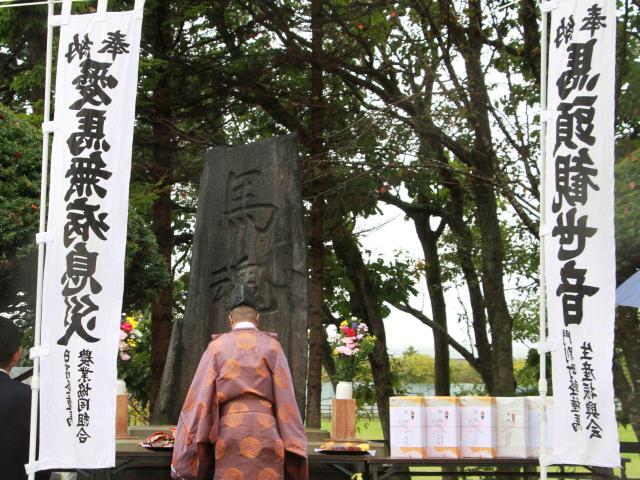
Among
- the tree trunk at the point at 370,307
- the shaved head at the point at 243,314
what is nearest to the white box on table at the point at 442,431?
the shaved head at the point at 243,314

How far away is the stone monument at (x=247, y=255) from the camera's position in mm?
8078

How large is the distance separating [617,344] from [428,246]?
20.2 ft

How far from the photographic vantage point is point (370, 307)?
16625mm

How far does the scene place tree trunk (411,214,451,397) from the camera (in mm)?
17984

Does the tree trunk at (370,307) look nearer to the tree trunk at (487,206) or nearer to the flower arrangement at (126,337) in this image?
the tree trunk at (487,206)

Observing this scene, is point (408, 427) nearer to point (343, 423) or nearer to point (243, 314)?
point (343, 423)

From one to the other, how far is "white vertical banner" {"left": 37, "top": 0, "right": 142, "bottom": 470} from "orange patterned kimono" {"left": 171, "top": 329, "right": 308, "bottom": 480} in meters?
0.61

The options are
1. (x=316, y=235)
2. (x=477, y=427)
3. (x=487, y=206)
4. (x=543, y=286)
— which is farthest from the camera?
(x=487, y=206)

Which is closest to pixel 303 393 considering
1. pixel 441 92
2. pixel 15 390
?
pixel 15 390

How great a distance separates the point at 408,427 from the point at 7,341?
3.28m

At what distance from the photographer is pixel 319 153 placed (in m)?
13.1

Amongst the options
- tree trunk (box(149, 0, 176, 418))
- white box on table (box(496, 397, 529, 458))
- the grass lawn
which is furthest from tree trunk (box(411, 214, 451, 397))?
white box on table (box(496, 397, 529, 458))

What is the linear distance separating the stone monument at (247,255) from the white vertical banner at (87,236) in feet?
8.23

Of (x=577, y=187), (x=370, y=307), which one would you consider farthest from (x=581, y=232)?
(x=370, y=307)
